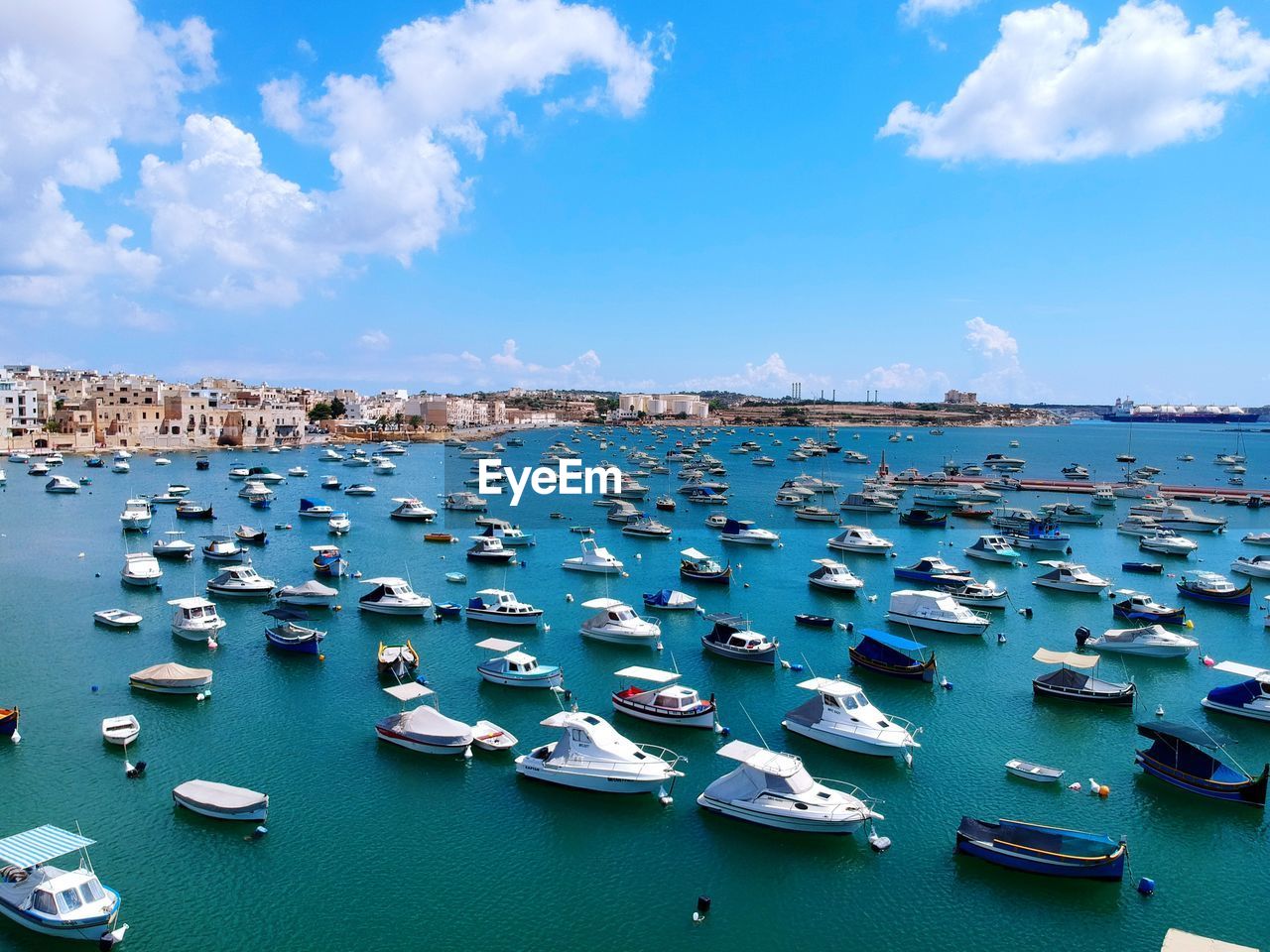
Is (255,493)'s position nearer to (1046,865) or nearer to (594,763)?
(594,763)

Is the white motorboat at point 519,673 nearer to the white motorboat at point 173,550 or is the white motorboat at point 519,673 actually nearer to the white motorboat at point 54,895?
the white motorboat at point 54,895

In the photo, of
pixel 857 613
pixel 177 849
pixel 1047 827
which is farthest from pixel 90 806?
pixel 857 613

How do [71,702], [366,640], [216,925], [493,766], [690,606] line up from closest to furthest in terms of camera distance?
[216,925], [493,766], [71,702], [366,640], [690,606]

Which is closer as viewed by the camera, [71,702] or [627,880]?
[627,880]

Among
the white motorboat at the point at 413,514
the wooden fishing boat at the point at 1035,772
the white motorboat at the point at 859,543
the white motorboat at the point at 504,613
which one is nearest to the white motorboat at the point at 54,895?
the white motorboat at the point at 504,613

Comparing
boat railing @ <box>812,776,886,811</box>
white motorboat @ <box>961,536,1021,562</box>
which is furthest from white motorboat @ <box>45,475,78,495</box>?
boat railing @ <box>812,776,886,811</box>

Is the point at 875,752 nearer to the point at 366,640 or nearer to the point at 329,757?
the point at 329,757

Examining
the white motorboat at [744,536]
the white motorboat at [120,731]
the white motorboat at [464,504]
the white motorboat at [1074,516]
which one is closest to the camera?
the white motorboat at [120,731]
